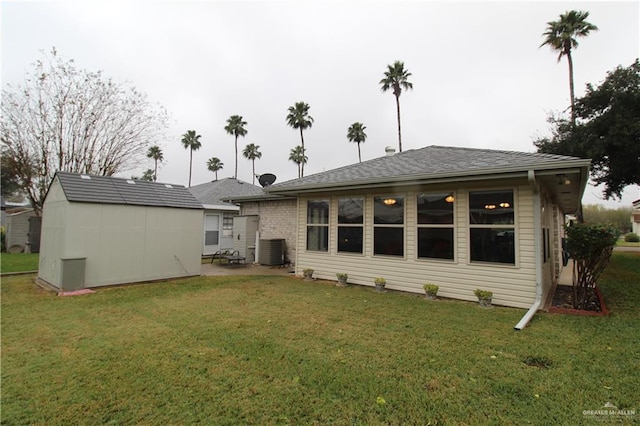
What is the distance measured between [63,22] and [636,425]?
50.5 feet

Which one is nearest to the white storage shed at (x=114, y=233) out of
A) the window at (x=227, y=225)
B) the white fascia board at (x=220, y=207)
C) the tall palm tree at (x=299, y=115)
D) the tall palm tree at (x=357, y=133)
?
the white fascia board at (x=220, y=207)

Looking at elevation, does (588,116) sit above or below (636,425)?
above

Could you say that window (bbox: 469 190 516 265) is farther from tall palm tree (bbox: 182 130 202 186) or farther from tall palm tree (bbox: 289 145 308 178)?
tall palm tree (bbox: 182 130 202 186)

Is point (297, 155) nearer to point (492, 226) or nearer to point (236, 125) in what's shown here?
point (236, 125)

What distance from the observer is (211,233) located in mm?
14430

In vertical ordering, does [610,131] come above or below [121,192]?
above

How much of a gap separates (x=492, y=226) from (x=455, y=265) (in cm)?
107

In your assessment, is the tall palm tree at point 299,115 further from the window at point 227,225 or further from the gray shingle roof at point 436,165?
the gray shingle roof at point 436,165

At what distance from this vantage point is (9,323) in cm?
443

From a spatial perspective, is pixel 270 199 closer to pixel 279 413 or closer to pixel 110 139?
pixel 110 139

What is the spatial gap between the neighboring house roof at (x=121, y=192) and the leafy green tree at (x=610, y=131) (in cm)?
1613

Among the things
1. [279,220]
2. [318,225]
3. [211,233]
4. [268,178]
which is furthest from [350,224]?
[211,233]

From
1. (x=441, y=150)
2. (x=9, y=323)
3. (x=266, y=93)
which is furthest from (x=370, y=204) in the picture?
(x=266, y=93)

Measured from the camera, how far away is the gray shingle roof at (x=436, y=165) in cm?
507
